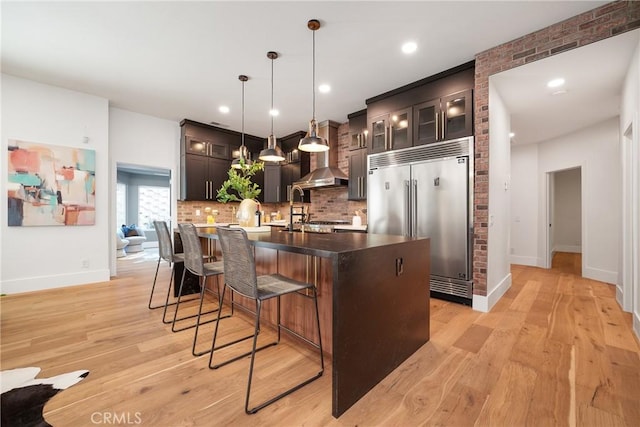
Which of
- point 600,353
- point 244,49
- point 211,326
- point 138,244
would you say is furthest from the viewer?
point 138,244

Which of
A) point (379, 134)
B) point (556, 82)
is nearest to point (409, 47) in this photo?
point (379, 134)

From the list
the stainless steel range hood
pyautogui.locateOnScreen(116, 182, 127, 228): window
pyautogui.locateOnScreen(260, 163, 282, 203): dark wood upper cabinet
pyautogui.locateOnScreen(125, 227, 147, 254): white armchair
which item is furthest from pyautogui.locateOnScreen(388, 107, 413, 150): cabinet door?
pyautogui.locateOnScreen(116, 182, 127, 228): window

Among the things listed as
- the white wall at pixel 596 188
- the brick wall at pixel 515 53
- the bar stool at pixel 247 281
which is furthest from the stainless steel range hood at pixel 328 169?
the white wall at pixel 596 188

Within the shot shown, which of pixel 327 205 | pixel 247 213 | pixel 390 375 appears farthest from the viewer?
pixel 327 205

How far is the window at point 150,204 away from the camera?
9859mm

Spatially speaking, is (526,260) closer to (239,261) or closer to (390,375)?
(390,375)

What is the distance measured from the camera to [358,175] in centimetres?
483

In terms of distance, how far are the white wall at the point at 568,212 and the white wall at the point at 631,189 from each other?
5.45 m

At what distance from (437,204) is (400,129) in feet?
4.10

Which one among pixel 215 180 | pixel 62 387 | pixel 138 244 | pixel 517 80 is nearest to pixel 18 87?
pixel 215 180

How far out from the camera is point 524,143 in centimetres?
557

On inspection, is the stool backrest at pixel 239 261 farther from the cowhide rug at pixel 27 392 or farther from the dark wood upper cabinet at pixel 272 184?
the dark wood upper cabinet at pixel 272 184

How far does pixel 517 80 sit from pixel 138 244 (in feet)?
30.2

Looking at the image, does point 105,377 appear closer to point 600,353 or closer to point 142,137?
point 600,353
